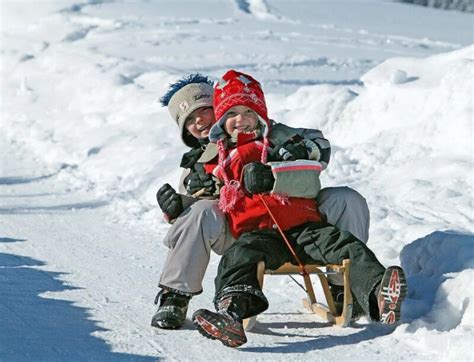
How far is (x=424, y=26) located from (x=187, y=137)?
77.3 feet

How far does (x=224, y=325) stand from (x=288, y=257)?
1.72 ft

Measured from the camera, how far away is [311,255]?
163 inches

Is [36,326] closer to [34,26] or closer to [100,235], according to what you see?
[100,235]

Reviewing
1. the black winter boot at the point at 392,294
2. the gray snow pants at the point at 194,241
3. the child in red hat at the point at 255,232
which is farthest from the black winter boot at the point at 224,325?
the black winter boot at the point at 392,294

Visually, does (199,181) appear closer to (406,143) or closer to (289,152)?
(289,152)

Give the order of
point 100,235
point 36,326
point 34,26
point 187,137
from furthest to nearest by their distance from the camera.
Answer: point 34,26
point 100,235
point 187,137
point 36,326

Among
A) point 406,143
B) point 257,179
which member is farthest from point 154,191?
point 257,179

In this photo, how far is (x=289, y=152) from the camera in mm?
4293

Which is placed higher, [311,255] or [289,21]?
[311,255]

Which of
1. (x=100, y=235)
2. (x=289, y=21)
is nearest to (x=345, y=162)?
(x=100, y=235)

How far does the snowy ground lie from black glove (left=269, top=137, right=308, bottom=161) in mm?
713

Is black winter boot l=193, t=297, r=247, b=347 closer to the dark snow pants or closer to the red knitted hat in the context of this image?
the dark snow pants

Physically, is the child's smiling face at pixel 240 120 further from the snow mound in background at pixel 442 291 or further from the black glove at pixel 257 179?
the snow mound in background at pixel 442 291

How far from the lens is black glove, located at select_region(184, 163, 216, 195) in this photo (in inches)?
177
